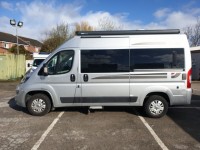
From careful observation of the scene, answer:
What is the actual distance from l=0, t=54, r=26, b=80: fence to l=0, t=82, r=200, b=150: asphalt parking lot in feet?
49.6

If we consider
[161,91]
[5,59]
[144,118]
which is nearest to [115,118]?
[144,118]

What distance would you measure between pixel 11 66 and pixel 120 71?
18.6 meters

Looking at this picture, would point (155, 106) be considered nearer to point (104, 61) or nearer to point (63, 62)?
point (104, 61)

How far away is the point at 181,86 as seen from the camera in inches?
320

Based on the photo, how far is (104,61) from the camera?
8.27m

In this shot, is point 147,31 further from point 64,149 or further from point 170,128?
point 64,149

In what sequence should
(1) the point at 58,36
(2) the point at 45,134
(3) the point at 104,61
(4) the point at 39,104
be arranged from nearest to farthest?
(2) the point at 45,134
(3) the point at 104,61
(4) the point at 39,104
(1) the point at 58,36

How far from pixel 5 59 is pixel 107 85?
58.5 ft

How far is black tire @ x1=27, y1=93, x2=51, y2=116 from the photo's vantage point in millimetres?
8570

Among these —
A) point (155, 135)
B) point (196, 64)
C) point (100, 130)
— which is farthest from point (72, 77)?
point (196, 64)

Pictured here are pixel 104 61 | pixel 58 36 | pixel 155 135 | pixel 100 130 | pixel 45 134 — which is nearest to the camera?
pixel 155 135

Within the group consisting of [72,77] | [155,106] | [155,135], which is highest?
[72,77]

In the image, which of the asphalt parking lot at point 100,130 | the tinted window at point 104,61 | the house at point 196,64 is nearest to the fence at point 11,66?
the asphalt parking lot at point 100,130

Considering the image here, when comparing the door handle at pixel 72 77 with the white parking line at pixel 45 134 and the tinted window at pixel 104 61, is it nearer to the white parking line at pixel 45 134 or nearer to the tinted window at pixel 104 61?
the tinted window at pixel 104 61
